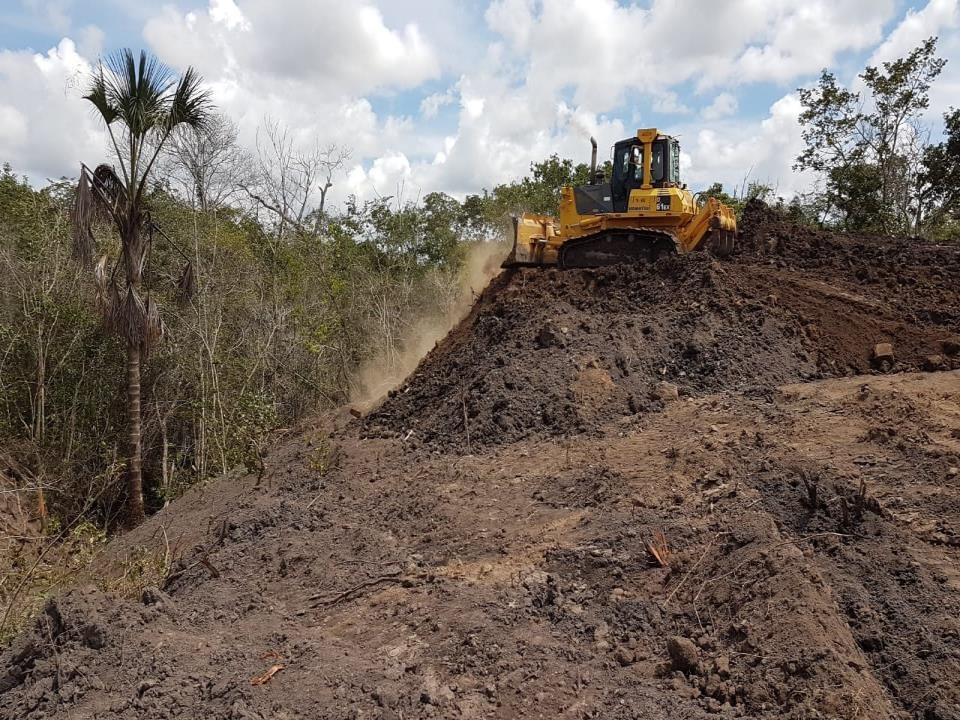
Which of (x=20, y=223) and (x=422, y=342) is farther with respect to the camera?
(x=422, y=342)

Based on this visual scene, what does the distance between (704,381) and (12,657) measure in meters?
6.54

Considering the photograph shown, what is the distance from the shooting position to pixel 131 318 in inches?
400

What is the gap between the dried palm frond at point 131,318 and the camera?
399 inches

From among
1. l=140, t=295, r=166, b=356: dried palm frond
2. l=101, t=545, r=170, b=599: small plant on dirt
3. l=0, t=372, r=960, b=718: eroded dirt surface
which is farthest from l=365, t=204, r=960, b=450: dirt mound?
l=140, t=295, r=166, b=356: dried palm frond

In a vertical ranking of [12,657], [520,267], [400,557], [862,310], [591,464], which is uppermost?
[520,267]

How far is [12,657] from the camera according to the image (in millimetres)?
4887

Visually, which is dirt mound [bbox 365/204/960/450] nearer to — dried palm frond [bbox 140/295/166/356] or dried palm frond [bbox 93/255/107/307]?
dried palm frond [bbox 140/295/166/356]

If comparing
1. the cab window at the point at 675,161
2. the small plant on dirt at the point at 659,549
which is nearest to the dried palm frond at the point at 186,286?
the cab window at the point at 675,161

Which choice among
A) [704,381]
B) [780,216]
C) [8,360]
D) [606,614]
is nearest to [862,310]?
[704,381]

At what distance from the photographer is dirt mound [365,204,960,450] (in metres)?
7.55

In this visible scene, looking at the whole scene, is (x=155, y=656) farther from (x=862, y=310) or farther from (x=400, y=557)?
(x=862, y=310)

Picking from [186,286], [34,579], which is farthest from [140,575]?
[186,286]

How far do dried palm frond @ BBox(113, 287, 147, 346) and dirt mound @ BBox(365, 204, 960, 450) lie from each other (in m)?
3.93

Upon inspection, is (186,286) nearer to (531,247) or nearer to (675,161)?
(531,247)
